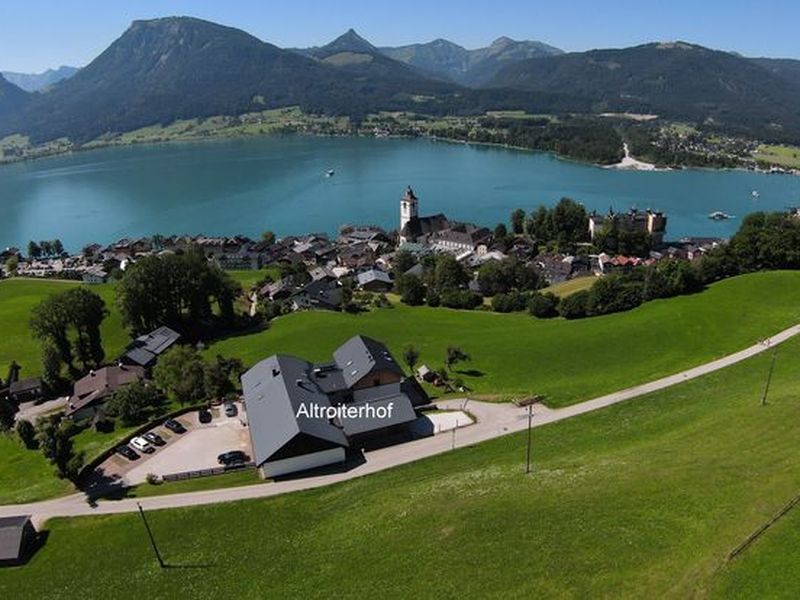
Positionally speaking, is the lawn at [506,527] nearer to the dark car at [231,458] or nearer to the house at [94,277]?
the dark car at [231,458]

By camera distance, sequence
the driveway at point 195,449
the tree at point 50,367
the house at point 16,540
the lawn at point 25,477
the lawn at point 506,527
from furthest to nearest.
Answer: the tree at point 50,367
the driveway at point 195,449
the lawn at point 25,477
the house at point 16,540
the lawn at point 506,527

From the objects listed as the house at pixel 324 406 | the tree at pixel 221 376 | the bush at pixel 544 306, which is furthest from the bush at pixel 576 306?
the tree at pixel 221 376

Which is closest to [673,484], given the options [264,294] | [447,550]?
[447,550]

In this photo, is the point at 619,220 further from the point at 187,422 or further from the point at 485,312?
the point at 187,422

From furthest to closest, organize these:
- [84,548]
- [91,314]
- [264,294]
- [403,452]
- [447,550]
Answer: [264,294] → [91,314] → [403,452] → [84,548] → [447,550]

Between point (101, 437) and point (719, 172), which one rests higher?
point (719, 172)

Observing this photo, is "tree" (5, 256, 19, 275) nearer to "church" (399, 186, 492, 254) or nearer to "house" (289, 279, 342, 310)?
"house" (289, 279, 342, 310)
